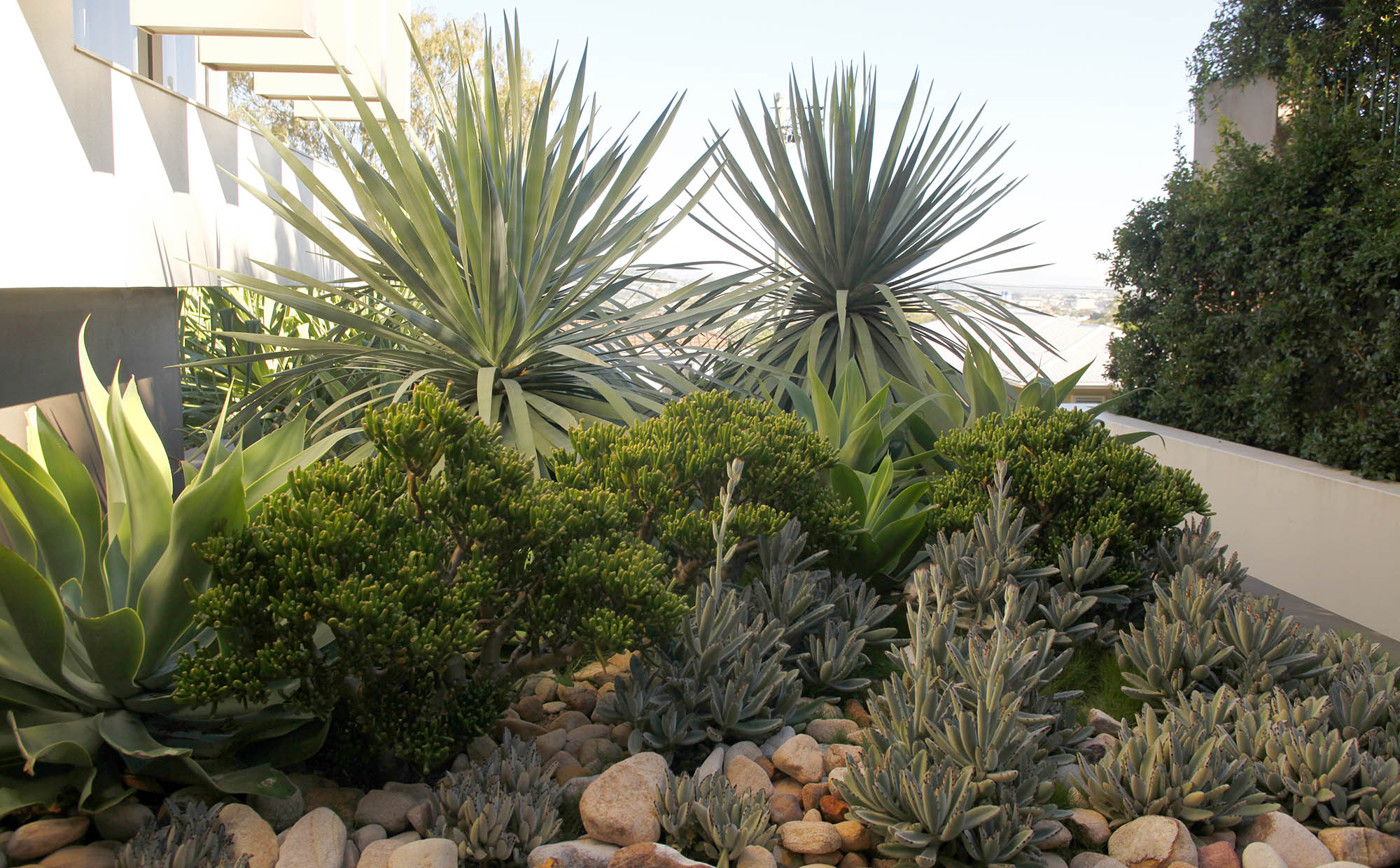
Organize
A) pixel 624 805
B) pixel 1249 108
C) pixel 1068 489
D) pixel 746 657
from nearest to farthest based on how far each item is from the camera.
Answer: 1. pixel 624 805
2. pixel 746 657
3. pixel 1068 489
4. pixel 1249 108

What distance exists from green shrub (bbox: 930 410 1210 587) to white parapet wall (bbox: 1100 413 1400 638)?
48.0 inches

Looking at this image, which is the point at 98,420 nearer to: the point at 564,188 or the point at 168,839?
the point at 168,839

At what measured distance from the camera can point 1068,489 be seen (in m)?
2.79

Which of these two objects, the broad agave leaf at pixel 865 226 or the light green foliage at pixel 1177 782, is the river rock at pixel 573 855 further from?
the broad agave leaf at pixel 865 226

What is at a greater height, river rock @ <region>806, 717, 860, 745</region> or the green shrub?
the green shrub

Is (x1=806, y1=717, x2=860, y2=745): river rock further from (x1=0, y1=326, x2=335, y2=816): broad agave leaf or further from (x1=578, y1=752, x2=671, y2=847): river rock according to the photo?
(x1=0, y1=326, x2=335, y2=816): broad agave leaf

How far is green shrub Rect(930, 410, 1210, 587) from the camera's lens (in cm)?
277

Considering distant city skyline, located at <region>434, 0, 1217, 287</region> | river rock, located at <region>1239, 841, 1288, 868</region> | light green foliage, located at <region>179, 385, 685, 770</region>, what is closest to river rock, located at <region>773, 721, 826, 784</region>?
light green foliage, located at <region>179, 385, 685, 770</region>

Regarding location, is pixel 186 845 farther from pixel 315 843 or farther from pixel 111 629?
pixel 111 629

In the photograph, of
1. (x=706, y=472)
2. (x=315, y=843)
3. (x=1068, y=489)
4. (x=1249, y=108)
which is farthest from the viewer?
(x=1249, y=108)

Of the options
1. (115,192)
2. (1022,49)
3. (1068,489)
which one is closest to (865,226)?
(1068,489)

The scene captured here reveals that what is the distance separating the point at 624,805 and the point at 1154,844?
103 cm

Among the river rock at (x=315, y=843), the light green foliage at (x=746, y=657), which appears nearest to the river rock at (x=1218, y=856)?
the light green foliage at (x=746, y=657)

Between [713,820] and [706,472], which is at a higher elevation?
[706,472]
